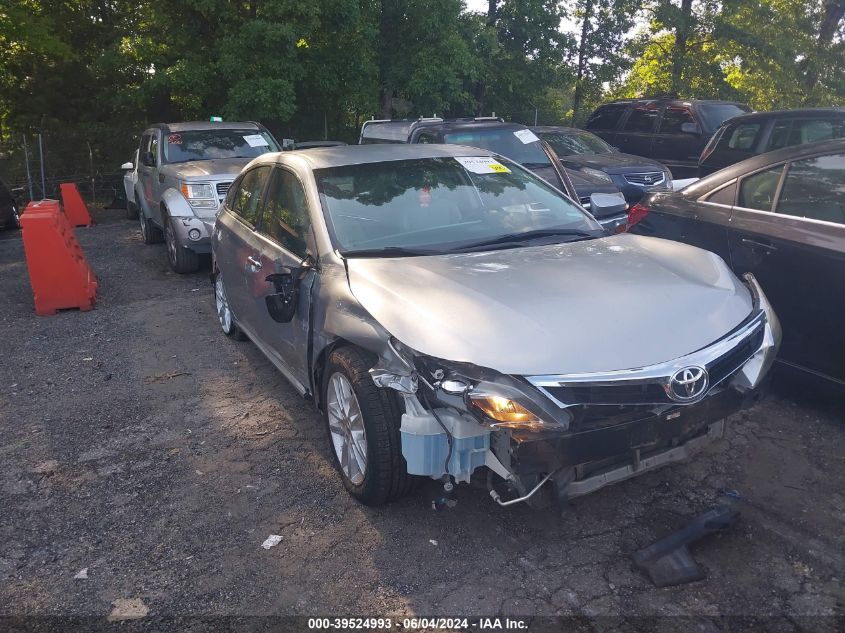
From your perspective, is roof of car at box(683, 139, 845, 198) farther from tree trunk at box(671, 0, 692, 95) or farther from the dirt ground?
tree trunk at box(671, 0, 692, 95)

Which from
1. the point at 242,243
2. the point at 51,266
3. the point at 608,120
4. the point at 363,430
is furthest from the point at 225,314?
the point at 608,120

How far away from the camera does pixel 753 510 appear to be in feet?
11.6

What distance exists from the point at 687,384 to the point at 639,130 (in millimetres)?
11873

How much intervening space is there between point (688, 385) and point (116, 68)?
54.4 ft

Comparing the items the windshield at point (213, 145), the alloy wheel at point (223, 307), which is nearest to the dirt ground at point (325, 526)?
the alloy wheel at point (223, 307)

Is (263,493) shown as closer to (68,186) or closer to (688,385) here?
(688,385)

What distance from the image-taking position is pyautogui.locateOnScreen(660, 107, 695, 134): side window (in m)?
12.9

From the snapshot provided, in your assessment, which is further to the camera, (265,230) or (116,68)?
(116,68)

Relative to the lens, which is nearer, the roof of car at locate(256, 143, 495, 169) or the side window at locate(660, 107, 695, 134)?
the roof of car at locate(256, 143, 495, 169)

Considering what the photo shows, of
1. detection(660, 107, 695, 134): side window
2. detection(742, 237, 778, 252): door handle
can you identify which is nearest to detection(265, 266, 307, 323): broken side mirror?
detection(742, 237, 778, 252): door handle

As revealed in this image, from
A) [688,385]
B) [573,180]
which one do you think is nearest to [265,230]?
[688,385]

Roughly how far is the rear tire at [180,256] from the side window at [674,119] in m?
8.63

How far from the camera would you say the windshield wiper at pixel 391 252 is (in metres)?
3.91

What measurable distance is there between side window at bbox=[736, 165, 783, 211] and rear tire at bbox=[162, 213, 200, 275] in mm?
6528
